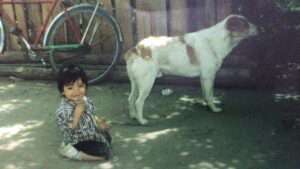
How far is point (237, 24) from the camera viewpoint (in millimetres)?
6090

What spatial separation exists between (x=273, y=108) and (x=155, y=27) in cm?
223

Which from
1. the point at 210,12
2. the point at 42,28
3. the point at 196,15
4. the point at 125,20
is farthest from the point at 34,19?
the point at 210,12

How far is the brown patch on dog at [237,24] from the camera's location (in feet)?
20.0

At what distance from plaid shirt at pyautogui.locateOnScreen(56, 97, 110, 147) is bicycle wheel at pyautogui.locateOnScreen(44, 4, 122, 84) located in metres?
2.55

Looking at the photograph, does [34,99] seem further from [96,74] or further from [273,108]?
[273,108]

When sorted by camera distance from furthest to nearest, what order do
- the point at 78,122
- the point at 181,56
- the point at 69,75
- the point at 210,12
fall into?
1. the point at 210,12
2. the point at 181,56
3. the point at 78,122
4. the point at 69,75

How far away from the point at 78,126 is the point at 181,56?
1696 millimetres

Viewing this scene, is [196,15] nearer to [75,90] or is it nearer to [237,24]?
[237,24]

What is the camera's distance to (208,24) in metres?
7.41

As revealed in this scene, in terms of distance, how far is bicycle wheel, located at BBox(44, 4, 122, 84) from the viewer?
7.21m

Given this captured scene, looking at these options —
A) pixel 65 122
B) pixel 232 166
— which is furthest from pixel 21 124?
pixel 232 166

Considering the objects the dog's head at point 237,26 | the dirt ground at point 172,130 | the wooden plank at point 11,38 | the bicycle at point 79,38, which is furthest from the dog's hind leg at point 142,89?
the wooden plank at point 11,38

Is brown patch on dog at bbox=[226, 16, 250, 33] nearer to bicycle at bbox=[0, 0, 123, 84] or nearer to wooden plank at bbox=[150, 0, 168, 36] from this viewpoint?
wooden plank at bbox=[150, 0, 168, 36]

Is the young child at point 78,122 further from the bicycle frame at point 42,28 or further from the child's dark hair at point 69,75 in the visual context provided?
the bicycle frame at point 42,28
